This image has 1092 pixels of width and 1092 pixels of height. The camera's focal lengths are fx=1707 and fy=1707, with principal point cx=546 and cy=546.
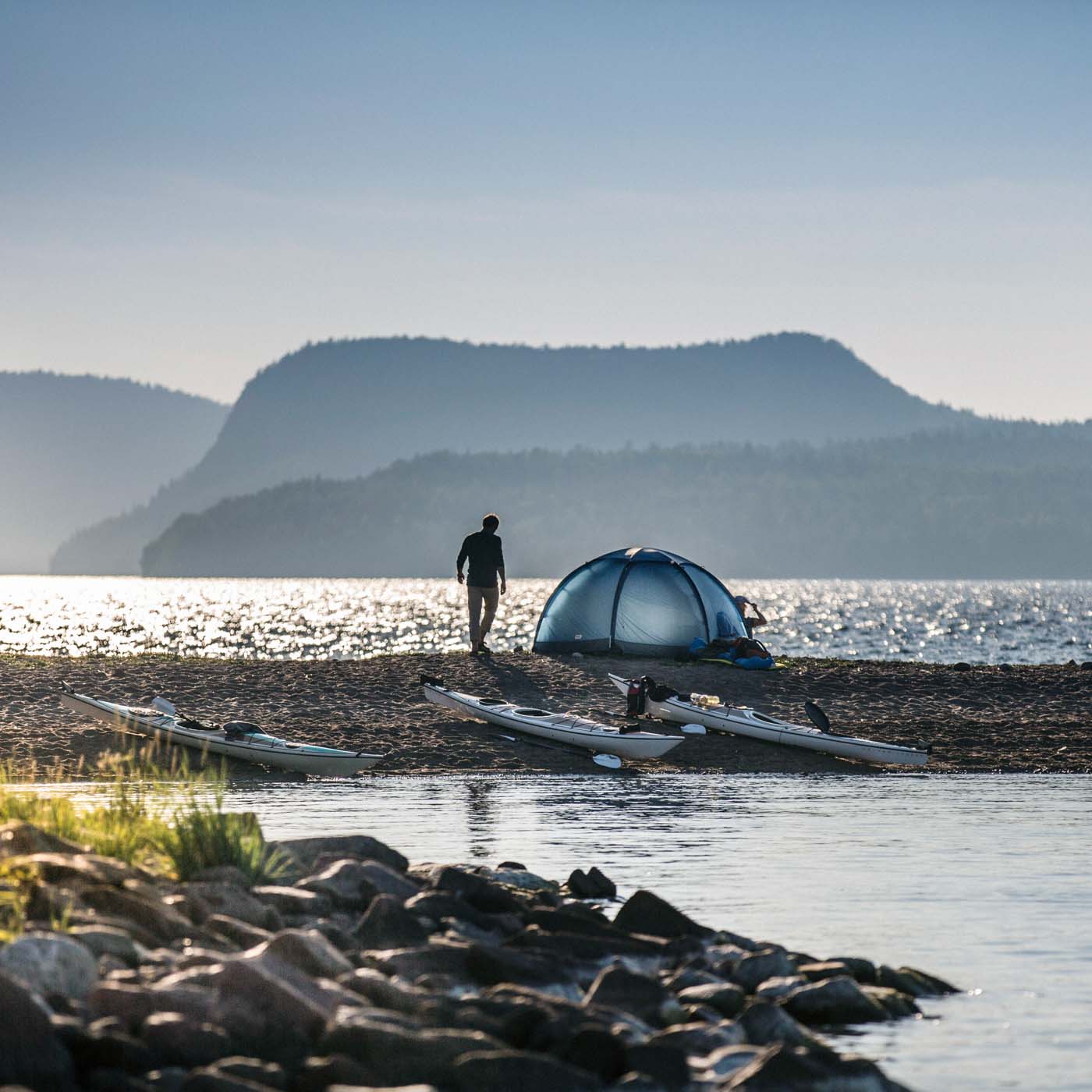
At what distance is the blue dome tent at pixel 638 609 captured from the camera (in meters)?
31.8

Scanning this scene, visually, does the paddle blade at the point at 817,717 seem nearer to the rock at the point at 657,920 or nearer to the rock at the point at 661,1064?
the rock at the point at 657,920

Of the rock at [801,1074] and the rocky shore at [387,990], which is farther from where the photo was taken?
the rock at [801,1074]

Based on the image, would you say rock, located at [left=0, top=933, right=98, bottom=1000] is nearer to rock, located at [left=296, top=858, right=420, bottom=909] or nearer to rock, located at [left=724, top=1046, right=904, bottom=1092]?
rock, located at [left=724, top=1046, right=904, bottom=1092]

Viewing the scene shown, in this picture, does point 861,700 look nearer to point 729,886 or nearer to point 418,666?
point 418,666

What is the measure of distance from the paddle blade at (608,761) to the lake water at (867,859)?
39 cm

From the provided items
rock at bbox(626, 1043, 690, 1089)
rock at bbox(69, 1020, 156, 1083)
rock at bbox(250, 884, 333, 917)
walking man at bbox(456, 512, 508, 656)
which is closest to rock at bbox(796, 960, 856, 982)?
rock at bbox(626, 1043, 690, 1089)

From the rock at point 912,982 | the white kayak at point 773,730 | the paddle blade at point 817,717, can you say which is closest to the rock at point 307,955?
the rock at point 912,982

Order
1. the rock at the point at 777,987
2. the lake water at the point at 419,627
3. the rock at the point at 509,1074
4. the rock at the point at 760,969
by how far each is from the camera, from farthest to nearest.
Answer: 1. the lake water at the point at 419,627
2. the rock at the point at 760,969
3. the rock at the point at 777,987
4. the rock at the point at 509,1074

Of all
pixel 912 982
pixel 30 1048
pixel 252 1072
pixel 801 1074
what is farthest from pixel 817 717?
pixel 30 1048

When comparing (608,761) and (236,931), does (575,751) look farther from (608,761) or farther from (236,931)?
(236,931)

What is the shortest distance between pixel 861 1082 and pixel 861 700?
2000 centimetres

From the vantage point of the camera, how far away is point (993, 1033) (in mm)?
9703

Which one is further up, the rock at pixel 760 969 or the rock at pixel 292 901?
the rock at pixel 292 901

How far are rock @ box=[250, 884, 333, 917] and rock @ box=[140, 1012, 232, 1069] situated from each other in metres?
3.10
